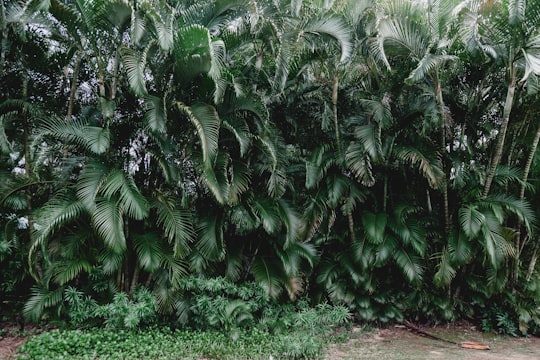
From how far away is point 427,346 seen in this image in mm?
5996

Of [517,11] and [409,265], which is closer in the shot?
[517,11]

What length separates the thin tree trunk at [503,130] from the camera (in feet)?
19.6

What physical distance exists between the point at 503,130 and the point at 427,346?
11.0ft

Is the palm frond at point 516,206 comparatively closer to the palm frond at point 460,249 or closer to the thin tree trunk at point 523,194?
the thin tree trunk at point 523,194

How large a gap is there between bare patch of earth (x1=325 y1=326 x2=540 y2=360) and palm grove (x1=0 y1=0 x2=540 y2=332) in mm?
338

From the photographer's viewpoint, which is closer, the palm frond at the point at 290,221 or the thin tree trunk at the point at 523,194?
the palm frond at the point at 290,221

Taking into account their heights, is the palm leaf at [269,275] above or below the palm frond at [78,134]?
below

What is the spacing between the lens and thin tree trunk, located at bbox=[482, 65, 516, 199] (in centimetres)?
599

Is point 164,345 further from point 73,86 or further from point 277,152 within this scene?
point 73,86

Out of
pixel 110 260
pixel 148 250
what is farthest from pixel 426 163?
pixel 110 260

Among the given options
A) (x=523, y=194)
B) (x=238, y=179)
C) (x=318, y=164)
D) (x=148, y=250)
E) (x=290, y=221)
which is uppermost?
(x=318, y=164)

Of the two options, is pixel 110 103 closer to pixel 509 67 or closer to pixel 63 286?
pixel 63 286

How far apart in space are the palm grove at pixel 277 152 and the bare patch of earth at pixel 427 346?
34cm

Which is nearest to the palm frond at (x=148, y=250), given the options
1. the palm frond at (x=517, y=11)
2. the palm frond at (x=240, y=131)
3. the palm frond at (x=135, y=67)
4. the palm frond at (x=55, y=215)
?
the palm frond at (x=55, y=215)
